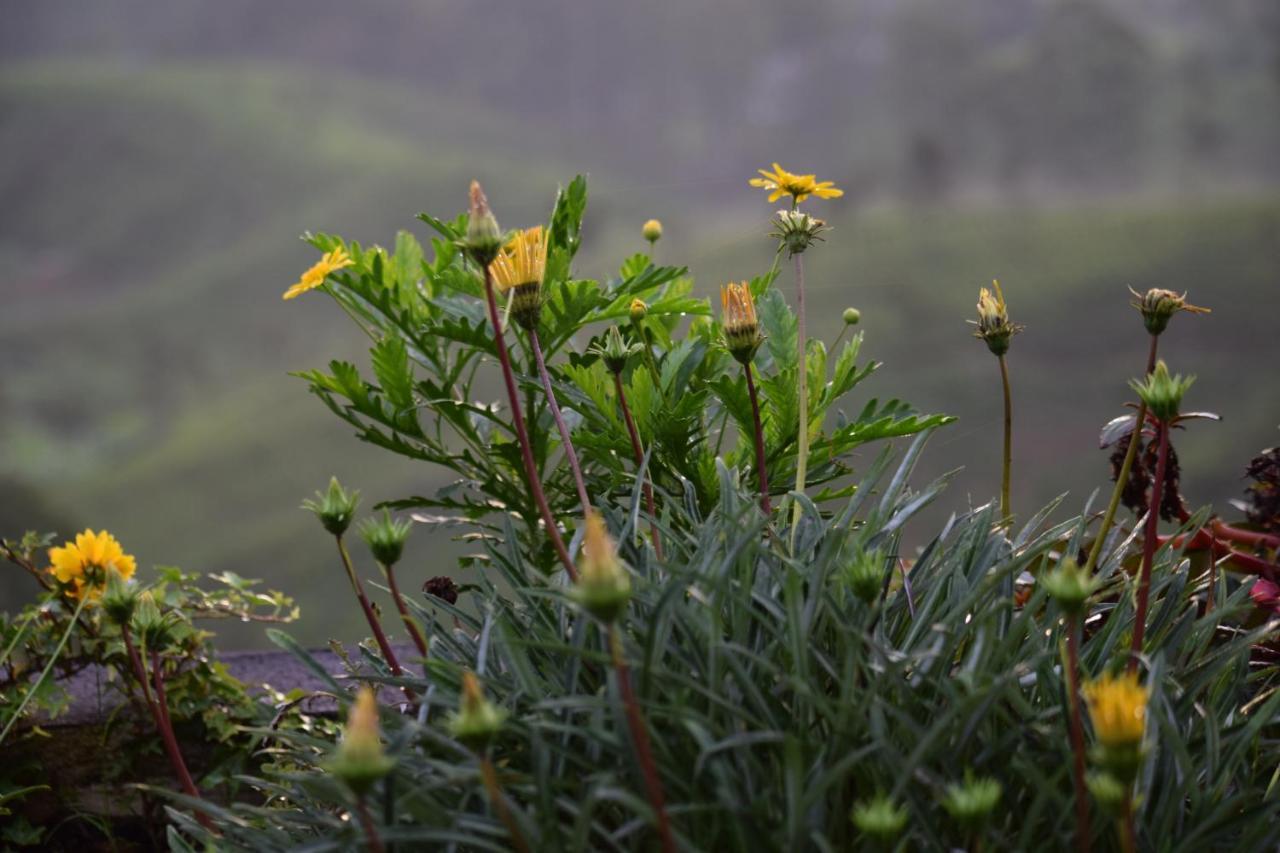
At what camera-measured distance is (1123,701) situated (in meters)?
0.47

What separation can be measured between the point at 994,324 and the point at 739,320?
0.79 ft

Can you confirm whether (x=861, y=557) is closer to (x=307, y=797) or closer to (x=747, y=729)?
(x=747, y=729)

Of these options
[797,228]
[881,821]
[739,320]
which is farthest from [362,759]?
[797,228]

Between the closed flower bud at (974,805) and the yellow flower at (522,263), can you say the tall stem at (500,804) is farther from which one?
the yellow flower at (522,263)

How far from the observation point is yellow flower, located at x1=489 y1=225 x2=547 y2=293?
83 cm

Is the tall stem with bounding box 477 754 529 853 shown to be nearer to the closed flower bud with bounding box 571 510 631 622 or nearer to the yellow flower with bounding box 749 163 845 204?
the closed flower bud with bounding box 571 510 631 622

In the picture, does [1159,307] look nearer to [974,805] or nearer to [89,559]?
[974,805]

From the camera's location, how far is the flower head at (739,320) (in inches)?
34.5

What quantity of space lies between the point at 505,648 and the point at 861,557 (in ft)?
0.76

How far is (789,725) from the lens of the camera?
726mm

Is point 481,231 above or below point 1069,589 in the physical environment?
above

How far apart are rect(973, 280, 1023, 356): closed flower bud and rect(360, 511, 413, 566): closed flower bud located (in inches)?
20.7

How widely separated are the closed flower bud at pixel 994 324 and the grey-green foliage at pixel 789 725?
0.19 meters

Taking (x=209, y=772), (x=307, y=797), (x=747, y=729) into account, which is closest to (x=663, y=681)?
(x=747, y=729)
